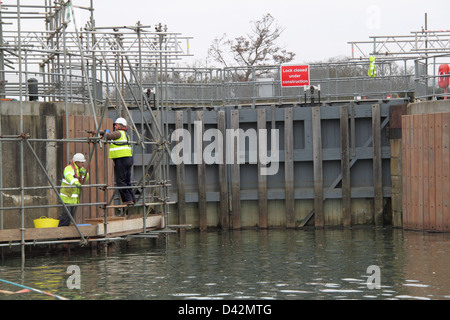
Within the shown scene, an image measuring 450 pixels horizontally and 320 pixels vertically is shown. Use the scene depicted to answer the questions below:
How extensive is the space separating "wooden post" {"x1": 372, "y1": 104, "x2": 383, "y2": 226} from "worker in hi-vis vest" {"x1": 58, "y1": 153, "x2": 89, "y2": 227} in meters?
10.4

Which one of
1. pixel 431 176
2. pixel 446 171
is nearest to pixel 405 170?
pixel 431 176

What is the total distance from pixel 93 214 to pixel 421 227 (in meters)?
9.71

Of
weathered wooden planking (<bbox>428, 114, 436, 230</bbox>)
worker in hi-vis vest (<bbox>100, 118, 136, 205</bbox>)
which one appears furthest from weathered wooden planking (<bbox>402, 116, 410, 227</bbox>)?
worker in hi-vis vest (<bbox>100, 118, 136, 205</bbox>)

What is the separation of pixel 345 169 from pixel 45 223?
1079 centimetres

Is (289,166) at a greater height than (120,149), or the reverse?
(120,149)

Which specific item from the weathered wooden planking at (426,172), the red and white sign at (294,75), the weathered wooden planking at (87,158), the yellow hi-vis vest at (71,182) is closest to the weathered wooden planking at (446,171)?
the weathered wooden planking at (426,172)

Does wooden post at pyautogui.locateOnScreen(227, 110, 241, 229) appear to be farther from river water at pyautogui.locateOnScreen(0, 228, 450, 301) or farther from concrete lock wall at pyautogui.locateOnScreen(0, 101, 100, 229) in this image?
concrete lock wall at pyautogui.locateOnScreen(0, 101, 100, 229)

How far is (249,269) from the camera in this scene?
18.5 meters

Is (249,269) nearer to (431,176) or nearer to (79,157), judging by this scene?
(79,157)

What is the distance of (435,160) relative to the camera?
80.5 feet

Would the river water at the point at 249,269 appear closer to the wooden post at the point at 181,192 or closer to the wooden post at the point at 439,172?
the wooden post at the point at 439,172

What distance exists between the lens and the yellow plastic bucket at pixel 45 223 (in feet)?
67.3
